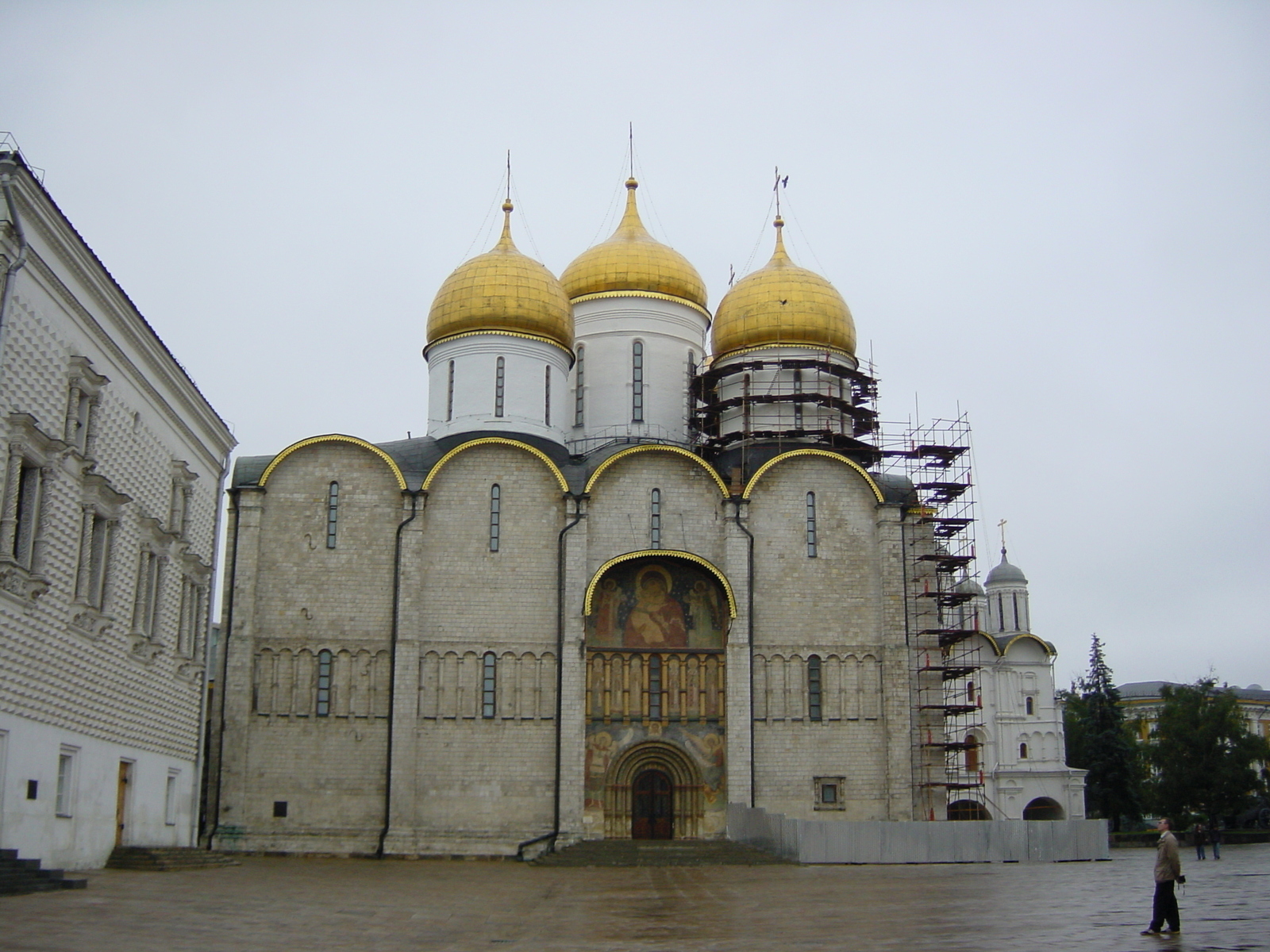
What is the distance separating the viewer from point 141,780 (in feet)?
62.4

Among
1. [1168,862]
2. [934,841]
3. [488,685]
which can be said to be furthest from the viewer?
[488,685]

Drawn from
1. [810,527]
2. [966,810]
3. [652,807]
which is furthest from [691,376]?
[966,810]

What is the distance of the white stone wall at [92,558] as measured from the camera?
14.2 m

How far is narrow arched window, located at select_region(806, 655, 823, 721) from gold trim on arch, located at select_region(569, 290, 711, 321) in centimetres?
966

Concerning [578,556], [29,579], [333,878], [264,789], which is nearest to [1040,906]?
[333,878]

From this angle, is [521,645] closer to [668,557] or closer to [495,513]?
[495,513]

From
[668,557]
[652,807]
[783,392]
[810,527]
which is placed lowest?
[652,807]

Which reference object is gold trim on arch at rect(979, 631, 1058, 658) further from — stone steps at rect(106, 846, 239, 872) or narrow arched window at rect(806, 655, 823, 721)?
stone steps at rect(106, 846, 239, 872)

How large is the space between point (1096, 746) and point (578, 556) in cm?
2469

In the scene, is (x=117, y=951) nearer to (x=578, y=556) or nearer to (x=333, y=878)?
(x=333, y=878)

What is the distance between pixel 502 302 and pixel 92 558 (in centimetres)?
1336

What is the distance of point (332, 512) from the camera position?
85.3 feet

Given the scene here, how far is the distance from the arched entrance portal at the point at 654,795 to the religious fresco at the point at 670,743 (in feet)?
0.27

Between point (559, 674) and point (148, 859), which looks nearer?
point (148, 859)
